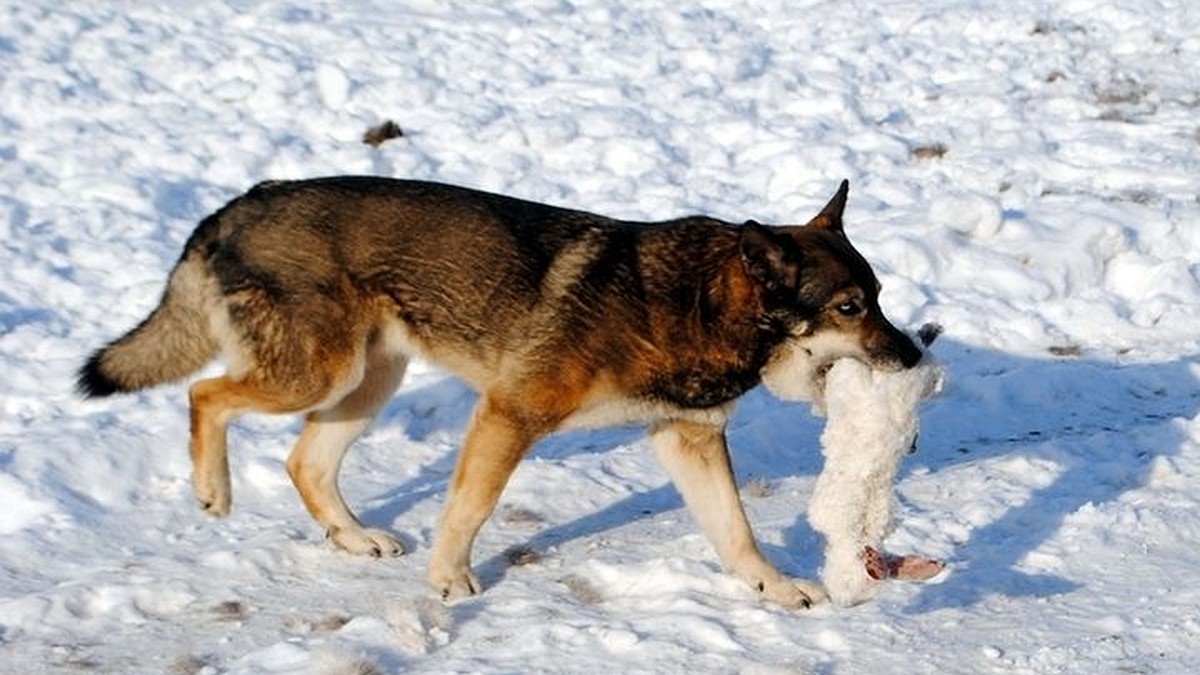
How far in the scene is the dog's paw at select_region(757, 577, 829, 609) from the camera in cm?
563

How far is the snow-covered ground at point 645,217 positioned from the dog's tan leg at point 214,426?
219mm

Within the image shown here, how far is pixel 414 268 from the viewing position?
611 centimetres

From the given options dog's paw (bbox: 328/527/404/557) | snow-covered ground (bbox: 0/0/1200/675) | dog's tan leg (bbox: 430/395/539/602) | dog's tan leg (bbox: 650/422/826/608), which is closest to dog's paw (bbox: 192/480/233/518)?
snow-covered ground (bbox: 0/0/1200/675)

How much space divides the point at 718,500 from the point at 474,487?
0.92 meters

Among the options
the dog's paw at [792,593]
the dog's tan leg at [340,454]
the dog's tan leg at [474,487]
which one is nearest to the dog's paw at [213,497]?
the dog's tan leg at [340,454]

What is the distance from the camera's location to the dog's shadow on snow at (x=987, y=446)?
6.21 metres

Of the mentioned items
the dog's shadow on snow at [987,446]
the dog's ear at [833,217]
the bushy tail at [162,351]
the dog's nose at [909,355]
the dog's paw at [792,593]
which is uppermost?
the dog's ear at [833,217]

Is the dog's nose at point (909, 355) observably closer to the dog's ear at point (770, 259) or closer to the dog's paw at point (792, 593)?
the dog's ear at point (770, 259)

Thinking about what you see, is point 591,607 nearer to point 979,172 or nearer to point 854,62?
point 979,172

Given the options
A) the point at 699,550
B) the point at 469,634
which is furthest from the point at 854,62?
the point at 469,634

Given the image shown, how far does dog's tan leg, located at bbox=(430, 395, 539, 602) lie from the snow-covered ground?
152 mm

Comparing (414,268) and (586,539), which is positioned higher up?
(414,268)

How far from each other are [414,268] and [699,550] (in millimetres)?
1558

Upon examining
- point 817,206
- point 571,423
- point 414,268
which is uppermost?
point 414,268
